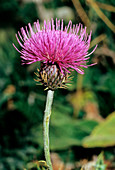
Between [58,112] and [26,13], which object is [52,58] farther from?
[26,13]

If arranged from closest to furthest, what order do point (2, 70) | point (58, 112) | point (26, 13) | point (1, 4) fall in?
point (58, 112) → point (2, 70) → point (26, 13) → point (1, 4)

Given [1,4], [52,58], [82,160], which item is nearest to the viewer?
[52,58]

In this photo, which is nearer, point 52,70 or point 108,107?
point 52,70

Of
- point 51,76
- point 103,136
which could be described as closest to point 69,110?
point 103,136

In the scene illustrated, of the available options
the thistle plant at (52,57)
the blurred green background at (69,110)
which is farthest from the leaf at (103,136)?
the thistle plant at (52,57)

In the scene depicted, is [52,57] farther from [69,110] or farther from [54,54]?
[69,110]

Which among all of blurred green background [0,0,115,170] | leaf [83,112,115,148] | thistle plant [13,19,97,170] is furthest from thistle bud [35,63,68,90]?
leaf [83,112,115,148]

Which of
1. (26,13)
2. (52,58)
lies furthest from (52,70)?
(26,13)

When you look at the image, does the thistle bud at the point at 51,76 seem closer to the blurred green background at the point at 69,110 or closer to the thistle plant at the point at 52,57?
the thistle plant at the point at 52,57
